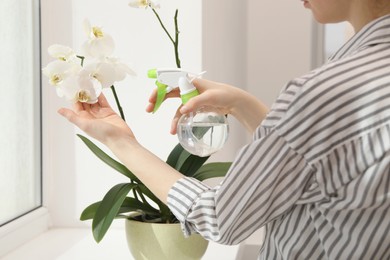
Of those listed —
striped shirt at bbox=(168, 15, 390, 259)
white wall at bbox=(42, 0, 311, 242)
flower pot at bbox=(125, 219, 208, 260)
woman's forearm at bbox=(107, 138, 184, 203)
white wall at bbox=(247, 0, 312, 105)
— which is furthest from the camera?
white wall at bbox=(247, 0, 312, 105)

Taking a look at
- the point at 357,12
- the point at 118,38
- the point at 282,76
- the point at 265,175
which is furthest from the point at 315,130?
the point at 282,76

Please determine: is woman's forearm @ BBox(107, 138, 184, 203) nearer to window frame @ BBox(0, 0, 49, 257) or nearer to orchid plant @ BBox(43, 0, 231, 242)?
orchid plant @ BBox(43, 0, 231, 242)

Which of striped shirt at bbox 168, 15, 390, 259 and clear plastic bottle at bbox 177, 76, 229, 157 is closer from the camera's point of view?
striped shirt at bbox 168, 15, 390, 259

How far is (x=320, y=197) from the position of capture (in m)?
0.85

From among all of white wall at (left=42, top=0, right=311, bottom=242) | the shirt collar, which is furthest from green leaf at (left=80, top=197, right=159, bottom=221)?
the shirt collar

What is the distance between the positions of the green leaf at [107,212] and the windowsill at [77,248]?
0.84 ft

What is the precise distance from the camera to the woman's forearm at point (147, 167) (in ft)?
3.35

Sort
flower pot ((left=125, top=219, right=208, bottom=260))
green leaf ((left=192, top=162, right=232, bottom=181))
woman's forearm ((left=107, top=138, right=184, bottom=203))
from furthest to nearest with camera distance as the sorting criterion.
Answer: green leaf ((left=192, top=162, right=232, bottom=181)) < flower pot ((left=125, top=219, right=208, bottom=260)) < woman's forearm ((left=107, top=138, right=184, bottom=203))

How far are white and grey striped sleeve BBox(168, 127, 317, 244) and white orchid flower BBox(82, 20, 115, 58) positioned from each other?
36 centimetres

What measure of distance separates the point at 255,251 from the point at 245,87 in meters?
0.68

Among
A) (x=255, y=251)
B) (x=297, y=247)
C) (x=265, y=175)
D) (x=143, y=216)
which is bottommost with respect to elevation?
(x=255, y=251)

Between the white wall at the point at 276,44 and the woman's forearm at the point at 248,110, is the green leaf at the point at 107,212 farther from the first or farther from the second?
the white wall at the point at 276,44

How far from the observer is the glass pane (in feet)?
4.90

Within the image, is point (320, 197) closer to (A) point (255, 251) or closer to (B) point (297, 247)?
(B) point (297, 247)
